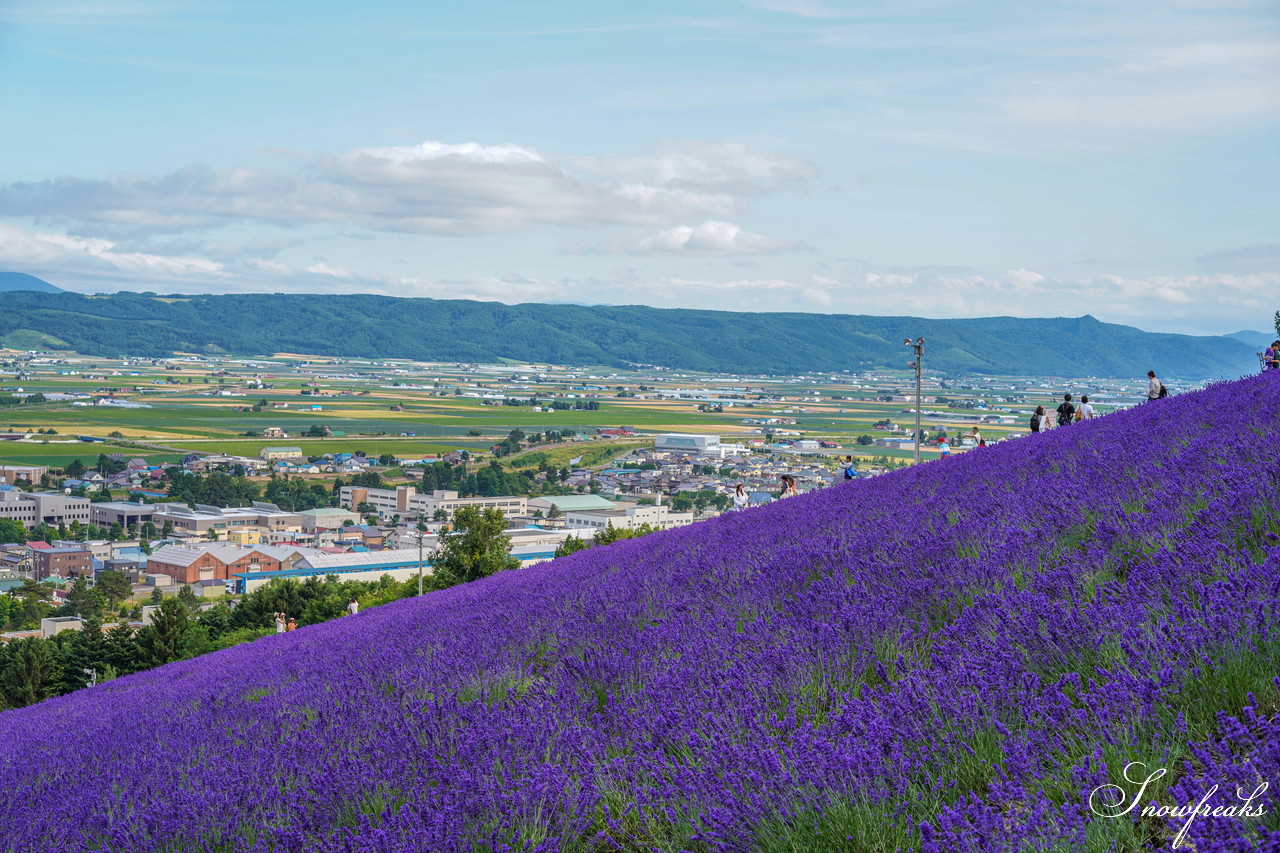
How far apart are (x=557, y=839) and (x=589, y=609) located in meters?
3.26

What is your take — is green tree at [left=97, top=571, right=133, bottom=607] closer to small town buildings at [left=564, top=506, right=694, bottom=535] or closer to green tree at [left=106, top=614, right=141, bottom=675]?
small town buildings at [left=564, top=506, right=694, bottom=535]

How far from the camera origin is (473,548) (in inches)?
952

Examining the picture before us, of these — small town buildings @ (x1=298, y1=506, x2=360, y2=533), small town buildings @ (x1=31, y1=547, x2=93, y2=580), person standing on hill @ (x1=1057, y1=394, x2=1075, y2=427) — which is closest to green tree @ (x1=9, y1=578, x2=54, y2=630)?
small town buildings @ (x1=31, y1=547, x2=93, y2=580)

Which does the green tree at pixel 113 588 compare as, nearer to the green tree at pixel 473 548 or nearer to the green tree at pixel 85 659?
the green tree at pixel 85 659

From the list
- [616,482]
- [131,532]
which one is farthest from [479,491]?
[131,532]

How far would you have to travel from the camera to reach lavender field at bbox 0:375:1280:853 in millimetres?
2592

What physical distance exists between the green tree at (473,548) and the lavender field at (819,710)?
1725 cm

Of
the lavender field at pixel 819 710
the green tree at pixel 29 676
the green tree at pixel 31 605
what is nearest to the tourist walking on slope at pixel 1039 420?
the lavender field at pixel 819 710

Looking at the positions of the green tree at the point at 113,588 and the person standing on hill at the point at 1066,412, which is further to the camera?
the green tree at the point at 113,588

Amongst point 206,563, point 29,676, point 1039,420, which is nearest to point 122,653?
point 29,676

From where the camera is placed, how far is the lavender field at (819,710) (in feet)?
8.50

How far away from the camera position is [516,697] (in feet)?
15.0

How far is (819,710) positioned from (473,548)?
835 inches

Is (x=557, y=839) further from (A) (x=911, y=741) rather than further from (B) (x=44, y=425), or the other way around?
(B) (x=44, y=425)
